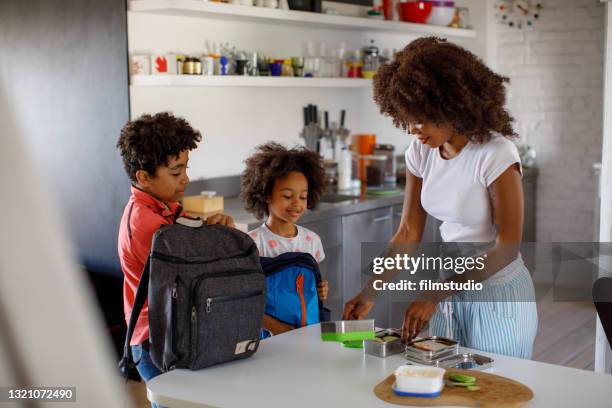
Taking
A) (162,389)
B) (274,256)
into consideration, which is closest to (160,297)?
(162,389)

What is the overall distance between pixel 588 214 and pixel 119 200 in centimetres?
362

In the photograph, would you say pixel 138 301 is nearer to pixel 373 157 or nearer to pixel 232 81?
pixel 232 81

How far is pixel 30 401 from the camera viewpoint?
1.15 feet

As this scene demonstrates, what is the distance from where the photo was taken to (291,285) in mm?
2379

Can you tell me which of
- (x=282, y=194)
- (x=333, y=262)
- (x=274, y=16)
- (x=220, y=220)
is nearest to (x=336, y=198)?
(x=333, y=262)

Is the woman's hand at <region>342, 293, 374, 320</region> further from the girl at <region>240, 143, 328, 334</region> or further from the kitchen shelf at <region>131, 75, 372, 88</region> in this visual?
the kitchen shelf at <region>131, 75, 372, 88</region>

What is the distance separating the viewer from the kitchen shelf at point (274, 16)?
3.77 m

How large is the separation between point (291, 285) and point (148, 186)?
544mm

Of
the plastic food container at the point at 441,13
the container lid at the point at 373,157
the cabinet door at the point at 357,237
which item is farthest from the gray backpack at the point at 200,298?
the plastic food container at the point at 441,13

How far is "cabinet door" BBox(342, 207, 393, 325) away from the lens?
4258 millimetres

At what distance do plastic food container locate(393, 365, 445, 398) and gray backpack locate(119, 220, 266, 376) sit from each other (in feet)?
1.41

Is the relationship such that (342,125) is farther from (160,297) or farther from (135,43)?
(160,297)

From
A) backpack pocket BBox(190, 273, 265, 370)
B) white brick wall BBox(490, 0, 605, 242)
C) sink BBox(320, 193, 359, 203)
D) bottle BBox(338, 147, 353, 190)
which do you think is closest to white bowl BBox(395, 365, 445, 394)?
backpack pocket BBox(190, 273, 265, 370)

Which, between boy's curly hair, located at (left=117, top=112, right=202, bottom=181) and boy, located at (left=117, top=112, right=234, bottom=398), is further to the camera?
boy's curly hair, located at (left=117, top=112, right=202, bottom=181)
